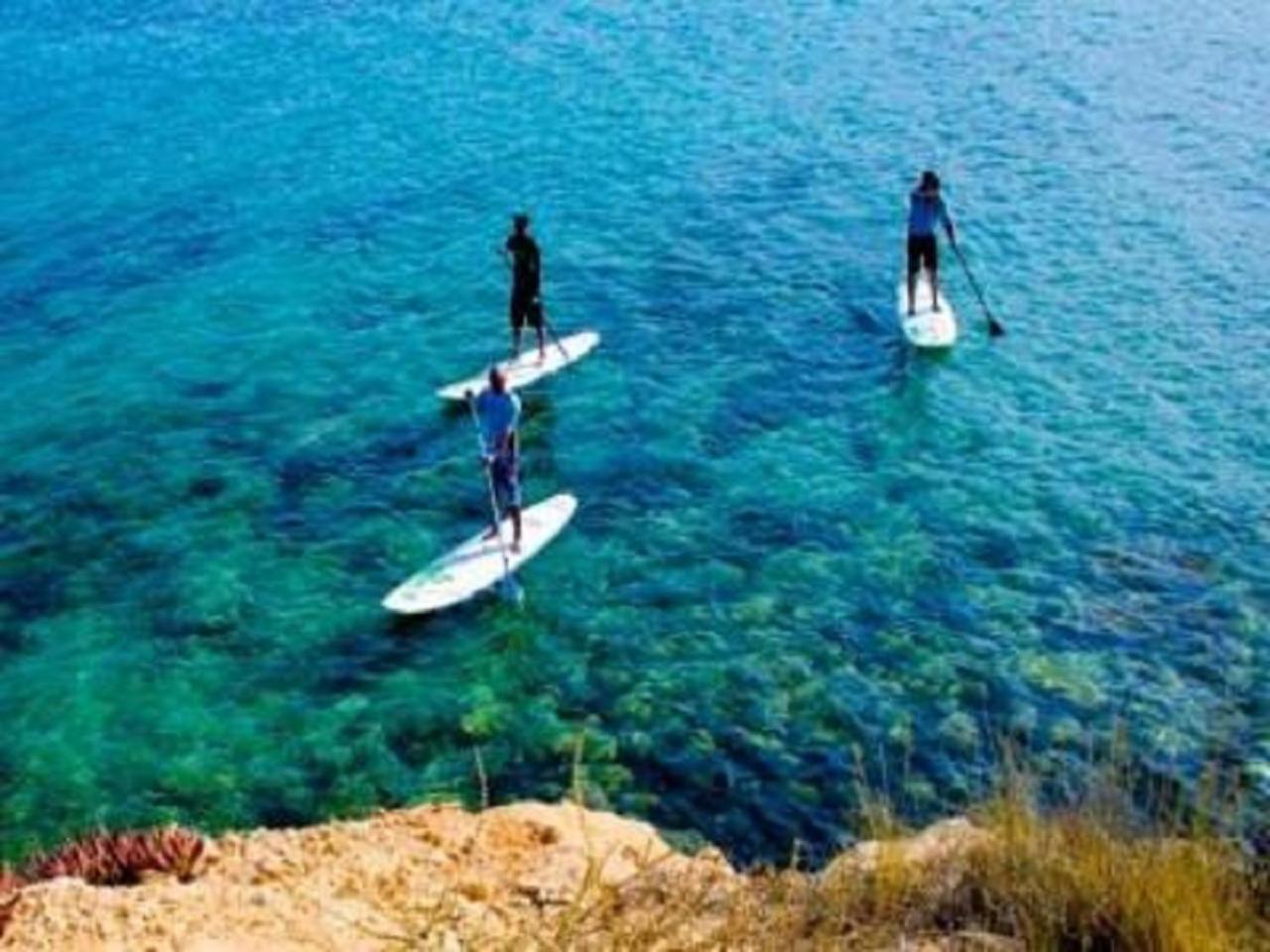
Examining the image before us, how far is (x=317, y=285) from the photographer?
30.3 meters

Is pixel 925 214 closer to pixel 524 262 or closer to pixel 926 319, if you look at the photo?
pixel 926 319

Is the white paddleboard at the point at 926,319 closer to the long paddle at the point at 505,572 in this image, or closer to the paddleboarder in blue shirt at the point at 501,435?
the paddleboarder in blue shirt at the point at 501,435

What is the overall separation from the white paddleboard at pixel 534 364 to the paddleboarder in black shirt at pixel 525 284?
215mm

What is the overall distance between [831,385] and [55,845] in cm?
1359

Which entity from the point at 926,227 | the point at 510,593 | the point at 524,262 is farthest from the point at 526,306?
the point at 510,593

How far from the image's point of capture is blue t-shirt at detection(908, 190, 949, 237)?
85.3 feet

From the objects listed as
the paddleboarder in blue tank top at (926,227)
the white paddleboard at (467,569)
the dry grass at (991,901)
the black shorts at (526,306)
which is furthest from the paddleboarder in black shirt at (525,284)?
the dry grass at (991,901)

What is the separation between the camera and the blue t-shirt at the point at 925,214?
26000 millimetres

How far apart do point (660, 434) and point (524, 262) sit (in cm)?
402

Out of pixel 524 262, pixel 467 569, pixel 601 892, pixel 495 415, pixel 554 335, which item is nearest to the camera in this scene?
pixel 601 892

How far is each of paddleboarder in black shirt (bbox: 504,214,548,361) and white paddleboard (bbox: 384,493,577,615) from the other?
559 centimetres

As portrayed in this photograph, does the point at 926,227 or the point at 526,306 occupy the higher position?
the point at 926,227

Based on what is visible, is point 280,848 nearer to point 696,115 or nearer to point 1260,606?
point 1260,606

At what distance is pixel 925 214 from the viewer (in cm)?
2608
